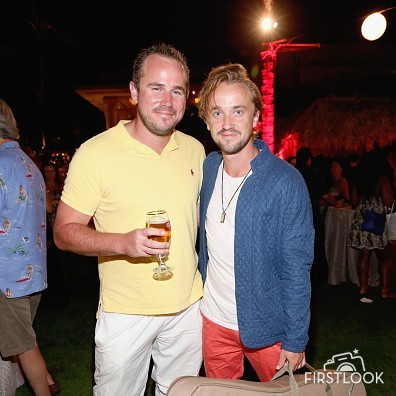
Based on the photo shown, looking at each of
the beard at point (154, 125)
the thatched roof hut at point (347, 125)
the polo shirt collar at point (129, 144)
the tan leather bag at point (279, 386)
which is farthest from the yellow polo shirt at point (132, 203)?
the thatched roof hut at point (347, 125)

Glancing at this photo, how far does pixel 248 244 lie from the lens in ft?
6.69

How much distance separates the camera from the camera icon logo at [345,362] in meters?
3.70

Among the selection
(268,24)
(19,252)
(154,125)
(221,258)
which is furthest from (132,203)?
(268,24)

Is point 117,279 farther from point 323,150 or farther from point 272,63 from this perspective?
point 323,150

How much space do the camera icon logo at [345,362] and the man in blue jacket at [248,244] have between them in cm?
178

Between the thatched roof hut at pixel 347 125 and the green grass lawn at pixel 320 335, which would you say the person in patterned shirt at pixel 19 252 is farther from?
the thatched roof hut at pixel 347 125

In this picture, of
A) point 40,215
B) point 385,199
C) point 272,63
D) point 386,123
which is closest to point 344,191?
point 385,199

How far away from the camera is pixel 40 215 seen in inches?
111

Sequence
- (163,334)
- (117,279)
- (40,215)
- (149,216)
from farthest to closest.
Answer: (40,215) < (163,334) < (117,279) < (149,216)

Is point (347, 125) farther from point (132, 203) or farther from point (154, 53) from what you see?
point (132, 203)

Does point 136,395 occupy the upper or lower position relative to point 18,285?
lower

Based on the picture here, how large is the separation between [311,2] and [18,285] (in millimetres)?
14357

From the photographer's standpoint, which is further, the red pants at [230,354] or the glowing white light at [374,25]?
the glowing white light at [374,25]

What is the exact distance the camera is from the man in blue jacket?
1.97 meters
